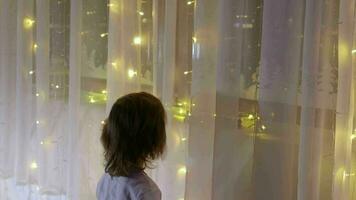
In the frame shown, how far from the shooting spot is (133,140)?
1.30 m

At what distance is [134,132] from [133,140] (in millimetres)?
21

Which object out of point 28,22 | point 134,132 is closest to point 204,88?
point 134,132

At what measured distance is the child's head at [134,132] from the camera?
1300mm

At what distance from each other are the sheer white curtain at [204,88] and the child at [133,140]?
0.54 ft

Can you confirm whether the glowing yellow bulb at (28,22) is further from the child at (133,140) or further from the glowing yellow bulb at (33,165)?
the child at (133,140)

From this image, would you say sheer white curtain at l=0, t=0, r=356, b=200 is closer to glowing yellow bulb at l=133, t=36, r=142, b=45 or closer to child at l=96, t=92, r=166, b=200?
glowing yellow bulb at l=133, t=36, r=142, b=45

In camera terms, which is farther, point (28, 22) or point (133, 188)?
point (28, 22)

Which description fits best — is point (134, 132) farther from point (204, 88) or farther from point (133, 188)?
point (204, 88)

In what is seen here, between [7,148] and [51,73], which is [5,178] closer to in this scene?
[7,148]

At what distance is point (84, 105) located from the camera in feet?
5.92

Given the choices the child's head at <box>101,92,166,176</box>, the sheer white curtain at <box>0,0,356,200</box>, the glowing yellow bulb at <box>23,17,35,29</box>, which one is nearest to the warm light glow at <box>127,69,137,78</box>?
the sheer white curtain at <box>0,0,356,200</box>

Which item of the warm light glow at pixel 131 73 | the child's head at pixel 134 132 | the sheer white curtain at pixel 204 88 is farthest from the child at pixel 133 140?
the warm light glow at pixel 131 73

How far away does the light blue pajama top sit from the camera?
4.16 ft

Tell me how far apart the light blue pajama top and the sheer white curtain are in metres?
0.20
